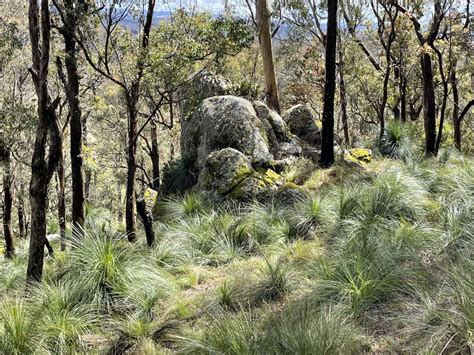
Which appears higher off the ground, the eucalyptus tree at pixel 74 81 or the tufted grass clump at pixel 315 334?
the eucalyptus tree at pixel 74 81

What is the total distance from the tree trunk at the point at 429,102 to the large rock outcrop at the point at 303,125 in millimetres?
2985

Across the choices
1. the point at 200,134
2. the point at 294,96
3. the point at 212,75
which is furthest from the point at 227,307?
the point at 294,96

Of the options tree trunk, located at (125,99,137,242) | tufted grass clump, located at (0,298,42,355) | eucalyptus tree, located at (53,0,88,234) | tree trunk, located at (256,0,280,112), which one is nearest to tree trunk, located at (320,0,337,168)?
tree trunk, located at (256,0,280,112)

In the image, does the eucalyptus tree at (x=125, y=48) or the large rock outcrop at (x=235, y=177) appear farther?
the large rock outcrop at (x=235, y=177)

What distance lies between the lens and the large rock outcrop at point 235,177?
9.95 meters

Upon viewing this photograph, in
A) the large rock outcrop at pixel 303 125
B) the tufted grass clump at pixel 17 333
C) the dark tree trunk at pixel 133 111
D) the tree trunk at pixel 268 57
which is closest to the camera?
the tufted grass clump at pixel 17 333

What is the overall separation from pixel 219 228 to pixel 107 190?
3248 cm

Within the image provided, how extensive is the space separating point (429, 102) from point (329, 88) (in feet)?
10.6

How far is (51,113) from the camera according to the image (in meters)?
5.98

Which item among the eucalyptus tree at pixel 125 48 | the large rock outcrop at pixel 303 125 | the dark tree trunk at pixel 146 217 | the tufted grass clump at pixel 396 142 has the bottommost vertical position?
the dark tree trunk at pixel 146 217

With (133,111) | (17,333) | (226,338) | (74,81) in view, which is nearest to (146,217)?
(133,111)

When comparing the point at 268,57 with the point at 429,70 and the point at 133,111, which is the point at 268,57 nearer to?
the point at 429,70

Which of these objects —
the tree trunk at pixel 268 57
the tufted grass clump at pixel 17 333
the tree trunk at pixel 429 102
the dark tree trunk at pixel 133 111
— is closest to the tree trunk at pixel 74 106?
the dark tree trunk at pixel 133 111

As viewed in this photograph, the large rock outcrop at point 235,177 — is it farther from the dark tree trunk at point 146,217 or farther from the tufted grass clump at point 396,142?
the tufted grass clump at point 396,142
